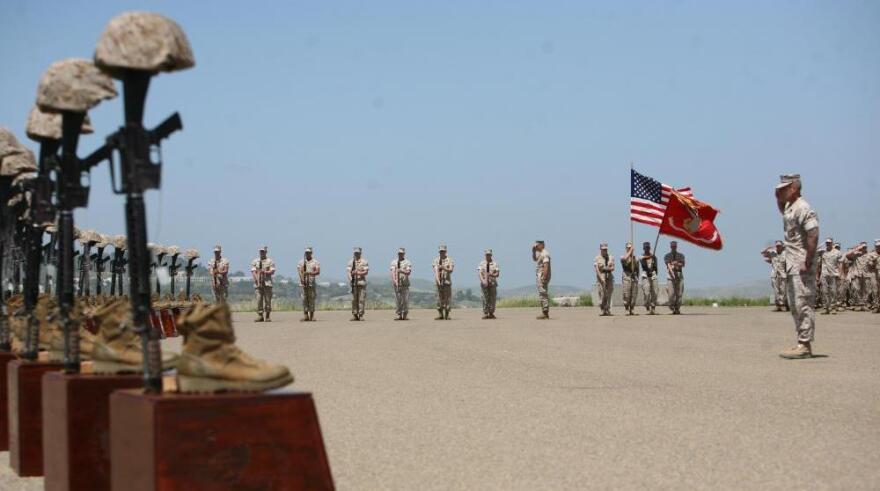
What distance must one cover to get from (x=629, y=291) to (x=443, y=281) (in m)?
5.78

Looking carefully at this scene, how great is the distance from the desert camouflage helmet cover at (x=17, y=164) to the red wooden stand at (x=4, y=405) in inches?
56.2

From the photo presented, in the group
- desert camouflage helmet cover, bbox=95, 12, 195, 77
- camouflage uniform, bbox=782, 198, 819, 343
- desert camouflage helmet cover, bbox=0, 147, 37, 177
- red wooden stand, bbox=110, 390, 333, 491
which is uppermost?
desert camouflage helmet cover, bbox=95, 12, 195, 77

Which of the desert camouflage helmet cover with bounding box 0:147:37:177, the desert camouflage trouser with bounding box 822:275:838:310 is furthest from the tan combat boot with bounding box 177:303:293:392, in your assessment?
the desert camouflage trouser with bounding box 822:275:838:310

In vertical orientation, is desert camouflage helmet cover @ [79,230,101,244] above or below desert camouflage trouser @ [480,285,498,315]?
above

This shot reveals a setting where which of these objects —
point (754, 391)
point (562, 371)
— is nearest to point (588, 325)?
point (562, 371)

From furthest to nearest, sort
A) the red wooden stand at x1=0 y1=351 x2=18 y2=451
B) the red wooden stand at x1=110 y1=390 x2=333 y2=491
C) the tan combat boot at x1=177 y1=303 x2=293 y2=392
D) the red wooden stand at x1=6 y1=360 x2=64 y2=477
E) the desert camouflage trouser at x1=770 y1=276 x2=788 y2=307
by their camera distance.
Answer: the desert camouflage trouser at x1=770 y1=276 x2=788 y2=307
the red wooden stand at x1=0 y1=351 x2=18 y2=451
the red wooden stand at x1=6 y1=360 x2=64 y2=477
the tan combat boot at x1=177 y1=303 x2=293 y2=392
the red wooden stand at x1=110 y1=390 x2=333 y2=491

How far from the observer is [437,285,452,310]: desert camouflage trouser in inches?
1561

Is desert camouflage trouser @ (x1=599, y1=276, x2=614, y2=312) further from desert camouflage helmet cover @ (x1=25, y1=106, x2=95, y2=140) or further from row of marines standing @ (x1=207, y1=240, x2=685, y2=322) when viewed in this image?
desert camouflage helmet cover @ (x1=25, y1=106, x2=95, y2=140)

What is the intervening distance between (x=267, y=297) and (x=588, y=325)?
500 inches

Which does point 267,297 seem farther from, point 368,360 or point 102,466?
point 102,466

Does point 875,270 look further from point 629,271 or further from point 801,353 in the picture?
point 801,353

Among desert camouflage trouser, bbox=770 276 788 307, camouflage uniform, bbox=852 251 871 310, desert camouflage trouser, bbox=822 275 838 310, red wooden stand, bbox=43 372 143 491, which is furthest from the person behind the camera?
camouflage uniform, bbox=852 251 871 310

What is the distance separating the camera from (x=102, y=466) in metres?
6.69

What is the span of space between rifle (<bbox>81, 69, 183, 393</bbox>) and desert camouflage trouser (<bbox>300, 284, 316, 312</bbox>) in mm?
32752
